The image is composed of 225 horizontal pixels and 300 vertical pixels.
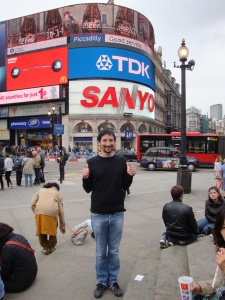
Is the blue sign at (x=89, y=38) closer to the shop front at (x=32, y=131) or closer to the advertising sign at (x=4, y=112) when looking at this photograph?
the shop front at (x=32, y=131)

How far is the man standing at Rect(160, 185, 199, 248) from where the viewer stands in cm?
473

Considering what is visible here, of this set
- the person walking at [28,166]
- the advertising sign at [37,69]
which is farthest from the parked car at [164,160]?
the advertising sign at [37,69]

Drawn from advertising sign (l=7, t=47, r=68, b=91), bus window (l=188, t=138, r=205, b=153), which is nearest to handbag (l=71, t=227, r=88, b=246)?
bus window (l=188, t=138, r=205, b=153)

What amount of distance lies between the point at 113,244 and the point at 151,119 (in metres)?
48.7

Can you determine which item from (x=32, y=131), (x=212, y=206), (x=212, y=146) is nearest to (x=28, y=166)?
(x=212, y=206)

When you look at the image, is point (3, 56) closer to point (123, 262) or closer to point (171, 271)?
point (123, 262)

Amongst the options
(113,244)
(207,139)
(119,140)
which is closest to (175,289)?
(113,244)

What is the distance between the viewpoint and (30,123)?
4838cm

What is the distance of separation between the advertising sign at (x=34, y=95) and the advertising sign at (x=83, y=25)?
24.6 feet

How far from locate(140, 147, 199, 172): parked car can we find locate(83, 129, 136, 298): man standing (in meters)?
17.9

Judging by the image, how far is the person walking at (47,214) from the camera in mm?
5016

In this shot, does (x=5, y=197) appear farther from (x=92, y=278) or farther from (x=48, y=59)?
(x=48, y=59)

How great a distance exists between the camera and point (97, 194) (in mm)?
3422

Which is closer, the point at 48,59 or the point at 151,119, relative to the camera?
the point at 48,59
